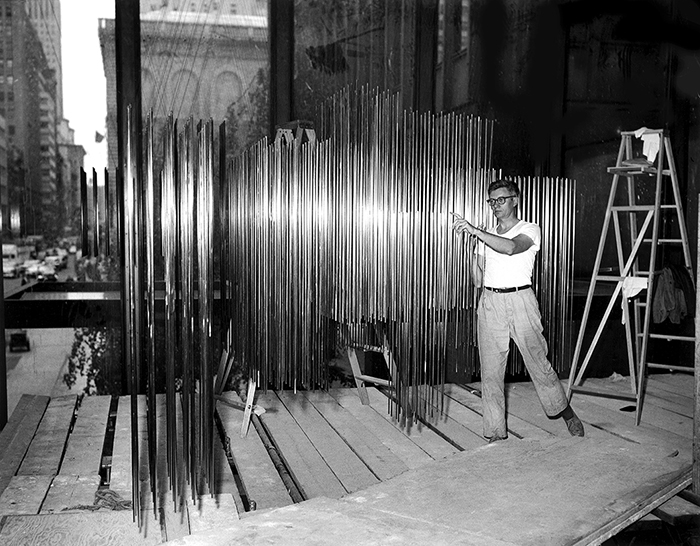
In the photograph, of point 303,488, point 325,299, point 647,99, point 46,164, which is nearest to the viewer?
point 303,488

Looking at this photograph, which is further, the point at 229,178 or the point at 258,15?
the point at 258,15

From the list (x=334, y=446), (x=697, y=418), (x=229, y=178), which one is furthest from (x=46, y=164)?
(x=697, y=418)

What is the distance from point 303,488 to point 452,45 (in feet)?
11.1

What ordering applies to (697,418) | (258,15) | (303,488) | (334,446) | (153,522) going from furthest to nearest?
1. (258,15)
2. (334,446)
3. (303,488)
4. (697,418)
5. (153,522)

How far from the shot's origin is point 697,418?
3.03m

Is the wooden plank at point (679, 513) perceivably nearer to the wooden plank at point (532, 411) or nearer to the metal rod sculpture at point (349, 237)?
the wooden plank at point (532, 411)

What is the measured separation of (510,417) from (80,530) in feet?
8.90

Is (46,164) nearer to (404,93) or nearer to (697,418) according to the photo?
(404,93)

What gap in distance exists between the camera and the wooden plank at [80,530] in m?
2.57

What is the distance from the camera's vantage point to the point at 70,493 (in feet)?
10.5

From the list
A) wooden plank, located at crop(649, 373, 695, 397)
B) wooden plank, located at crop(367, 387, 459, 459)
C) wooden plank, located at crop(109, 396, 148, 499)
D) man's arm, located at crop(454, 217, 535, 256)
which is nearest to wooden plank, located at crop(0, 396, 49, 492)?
wooden plank, located at crop(109, 396, 148, 499)

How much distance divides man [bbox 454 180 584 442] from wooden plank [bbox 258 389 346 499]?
90 centimetres

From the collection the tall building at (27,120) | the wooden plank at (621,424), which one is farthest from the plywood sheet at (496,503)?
the tall building at (27,120)

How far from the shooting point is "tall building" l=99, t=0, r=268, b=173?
4781mm
